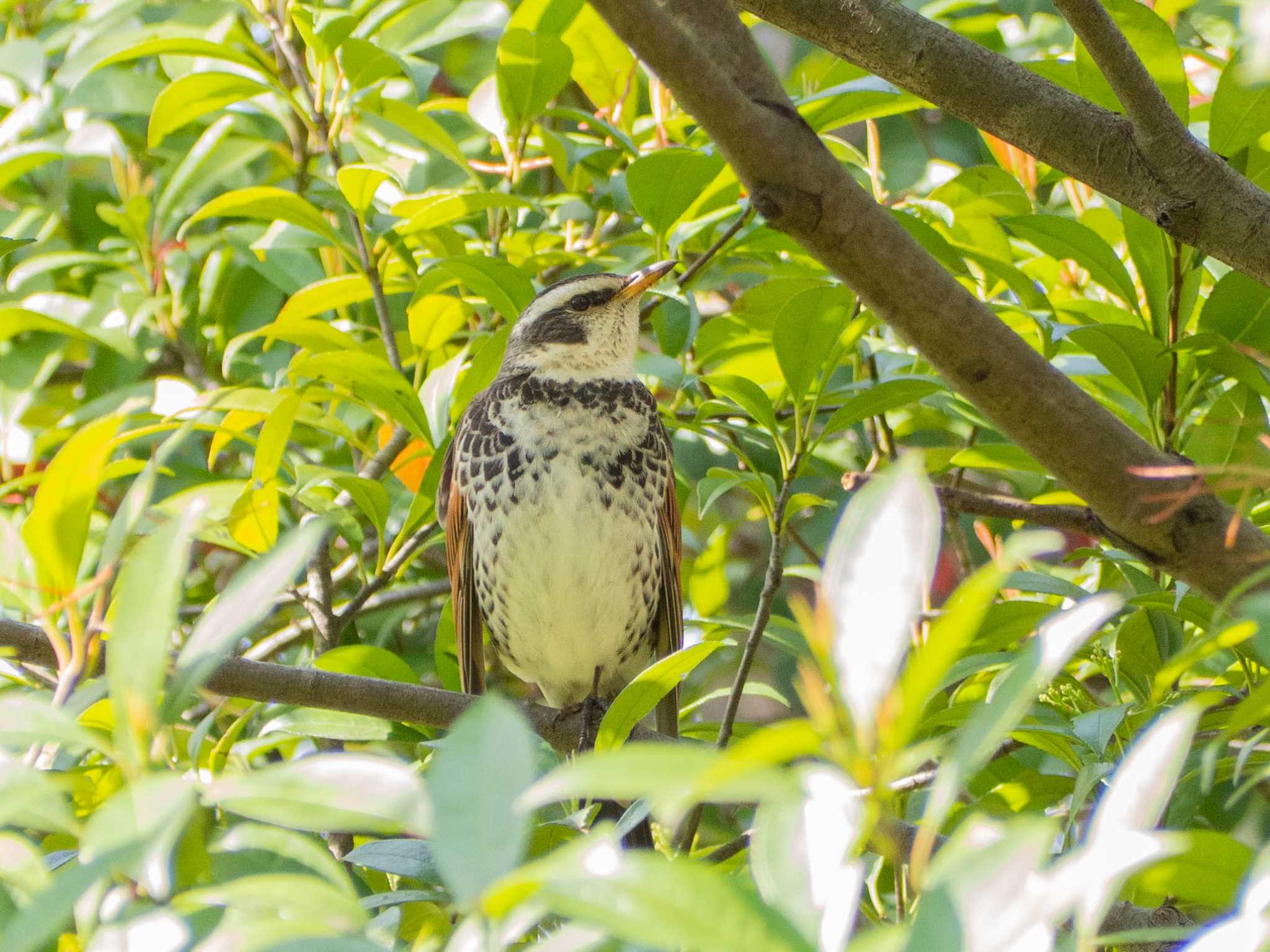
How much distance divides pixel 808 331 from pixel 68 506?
1171 millimetres

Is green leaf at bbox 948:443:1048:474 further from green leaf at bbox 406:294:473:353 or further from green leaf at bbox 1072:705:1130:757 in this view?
green leaf at bbox 406:294:473:353

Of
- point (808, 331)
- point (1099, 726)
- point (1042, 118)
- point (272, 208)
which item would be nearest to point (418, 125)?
point (272, 208)

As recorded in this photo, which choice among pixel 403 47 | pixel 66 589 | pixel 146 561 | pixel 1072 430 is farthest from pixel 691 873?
pixel 403 47

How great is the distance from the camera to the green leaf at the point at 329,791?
0.79m

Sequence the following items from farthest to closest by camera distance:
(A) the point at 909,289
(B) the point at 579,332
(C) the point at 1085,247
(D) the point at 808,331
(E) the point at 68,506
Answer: (B) the point at 579,332, (C) the point at 1085,247, (D) the point at 808,331, (A) the point at 909,289, (E) the point at 68,506

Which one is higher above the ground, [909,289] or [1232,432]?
[909,289]

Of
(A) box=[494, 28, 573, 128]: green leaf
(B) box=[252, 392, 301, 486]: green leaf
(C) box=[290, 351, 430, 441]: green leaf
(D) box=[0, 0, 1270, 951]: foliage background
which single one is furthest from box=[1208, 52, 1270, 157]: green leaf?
(B) box=[252, 392, 301, 486]: green leaf

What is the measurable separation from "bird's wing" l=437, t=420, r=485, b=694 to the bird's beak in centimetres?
55

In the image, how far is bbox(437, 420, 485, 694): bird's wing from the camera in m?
2.96

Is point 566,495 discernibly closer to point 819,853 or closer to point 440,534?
point 440,534

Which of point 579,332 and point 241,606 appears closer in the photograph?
point 241,606

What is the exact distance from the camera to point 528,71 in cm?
265

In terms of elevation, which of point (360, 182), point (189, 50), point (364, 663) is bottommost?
point (364, 663)

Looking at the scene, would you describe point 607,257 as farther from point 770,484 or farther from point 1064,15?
point 1064,15
